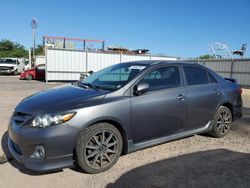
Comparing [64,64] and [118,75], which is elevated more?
[64,64]

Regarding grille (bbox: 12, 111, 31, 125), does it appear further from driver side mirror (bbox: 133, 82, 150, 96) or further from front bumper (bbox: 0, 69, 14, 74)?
front bumper (bbox: 0, 69, 14, 74)

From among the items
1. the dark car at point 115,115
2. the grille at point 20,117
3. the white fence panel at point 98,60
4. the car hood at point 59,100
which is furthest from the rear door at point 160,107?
the white fence panel at point 98,60

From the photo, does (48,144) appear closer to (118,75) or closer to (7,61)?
(118,75)

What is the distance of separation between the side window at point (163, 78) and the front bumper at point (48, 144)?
1.57 m

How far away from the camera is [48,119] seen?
3.42 meters

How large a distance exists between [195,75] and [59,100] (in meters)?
2.76

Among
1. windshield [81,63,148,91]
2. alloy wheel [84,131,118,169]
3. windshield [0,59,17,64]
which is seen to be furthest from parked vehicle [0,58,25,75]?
alloy wheel [84,131,118,169]

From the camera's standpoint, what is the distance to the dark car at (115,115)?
3.44 m

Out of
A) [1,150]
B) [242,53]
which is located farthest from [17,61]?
[1,150]

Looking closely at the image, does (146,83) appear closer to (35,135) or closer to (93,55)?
(35,135)

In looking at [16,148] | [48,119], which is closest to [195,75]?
[48,119]

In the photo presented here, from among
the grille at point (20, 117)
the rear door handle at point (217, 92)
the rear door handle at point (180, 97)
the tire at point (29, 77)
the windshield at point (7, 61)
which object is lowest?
the tire at point (29, 77)

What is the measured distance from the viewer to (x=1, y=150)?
181 inches

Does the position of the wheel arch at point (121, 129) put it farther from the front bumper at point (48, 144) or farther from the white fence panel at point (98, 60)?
the white fence panel at point (98, 60)
